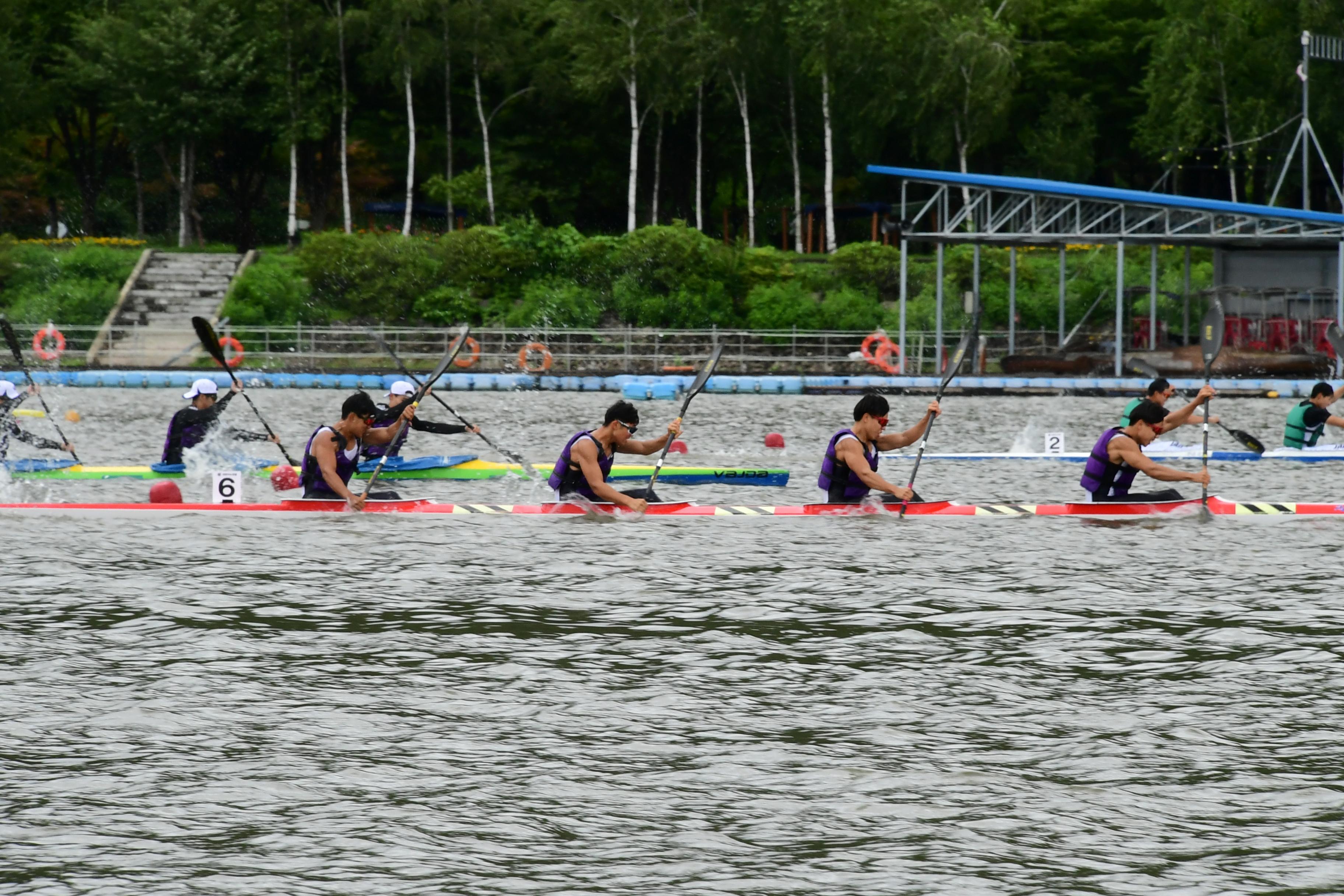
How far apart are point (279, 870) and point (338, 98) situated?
55.0 metres

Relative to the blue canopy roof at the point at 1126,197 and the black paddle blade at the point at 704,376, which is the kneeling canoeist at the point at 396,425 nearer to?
the black paddle blade at the point at 704,376

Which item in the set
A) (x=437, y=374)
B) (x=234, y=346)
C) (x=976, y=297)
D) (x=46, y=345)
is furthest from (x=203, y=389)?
(x=46, y=345)

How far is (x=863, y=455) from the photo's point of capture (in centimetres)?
1794

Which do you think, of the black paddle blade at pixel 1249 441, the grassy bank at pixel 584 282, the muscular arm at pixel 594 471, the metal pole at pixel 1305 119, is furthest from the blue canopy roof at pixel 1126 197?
the muscular arm at pixel 594 471

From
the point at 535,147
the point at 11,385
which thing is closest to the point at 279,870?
the point at 11,385

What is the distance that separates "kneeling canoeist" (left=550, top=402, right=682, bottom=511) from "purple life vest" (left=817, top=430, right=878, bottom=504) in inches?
Result: 63.5

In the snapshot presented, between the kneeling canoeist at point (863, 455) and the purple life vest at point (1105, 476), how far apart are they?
1820 mm

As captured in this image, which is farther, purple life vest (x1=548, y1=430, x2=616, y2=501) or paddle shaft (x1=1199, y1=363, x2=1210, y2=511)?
purple life vest (x1=548, y1=430, x2=616, y2=501)

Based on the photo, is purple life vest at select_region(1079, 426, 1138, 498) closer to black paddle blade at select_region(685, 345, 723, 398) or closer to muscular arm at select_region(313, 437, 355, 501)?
black paddle blade at select_region(685, 345, 723, 398)

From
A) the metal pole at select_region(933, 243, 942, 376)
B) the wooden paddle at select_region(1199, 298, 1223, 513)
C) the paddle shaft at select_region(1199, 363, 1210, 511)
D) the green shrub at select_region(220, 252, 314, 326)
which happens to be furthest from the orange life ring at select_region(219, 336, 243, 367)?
the paddle shaft at select_region(1199, 363, 1210, 511)

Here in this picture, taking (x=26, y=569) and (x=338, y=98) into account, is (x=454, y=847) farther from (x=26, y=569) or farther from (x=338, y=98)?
(x=338, y=98)

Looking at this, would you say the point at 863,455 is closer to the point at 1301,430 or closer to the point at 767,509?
the point at 767,509

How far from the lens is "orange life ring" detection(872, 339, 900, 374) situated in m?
44.7

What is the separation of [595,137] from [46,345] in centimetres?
2241
